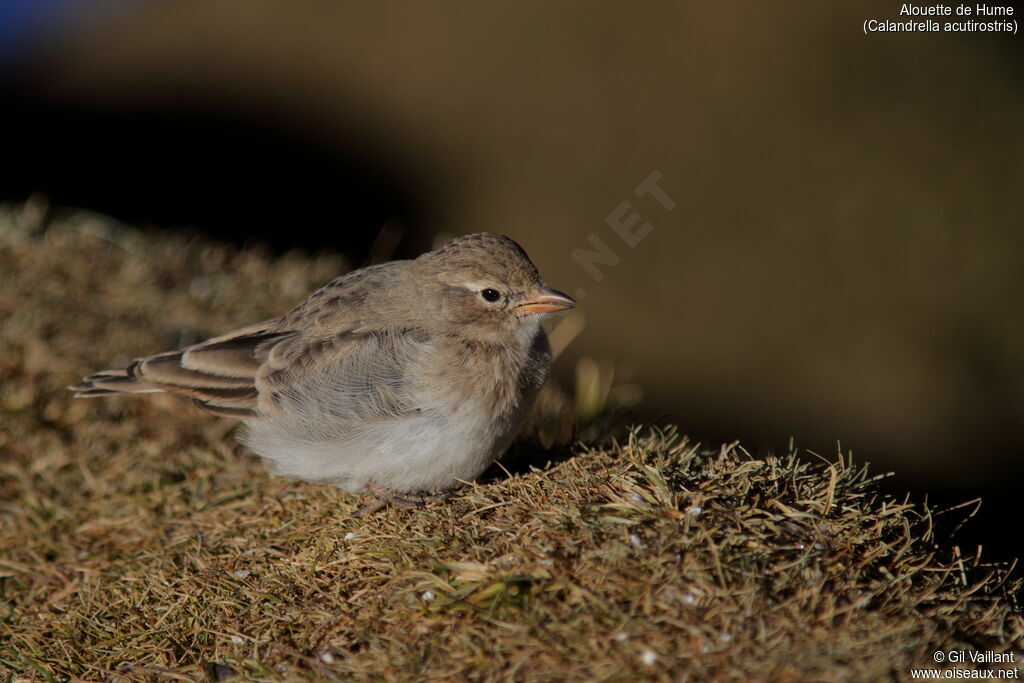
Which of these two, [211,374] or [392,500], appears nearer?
[392,500]

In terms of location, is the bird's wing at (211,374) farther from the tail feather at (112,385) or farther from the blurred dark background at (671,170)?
the blurred dark background at (671,170)

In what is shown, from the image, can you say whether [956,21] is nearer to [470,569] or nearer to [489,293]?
[489,293]

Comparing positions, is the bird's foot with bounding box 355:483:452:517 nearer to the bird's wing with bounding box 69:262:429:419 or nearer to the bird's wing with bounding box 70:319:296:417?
the bird's wing with bounding box 69:262:429:419

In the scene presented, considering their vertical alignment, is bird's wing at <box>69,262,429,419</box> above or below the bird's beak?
below

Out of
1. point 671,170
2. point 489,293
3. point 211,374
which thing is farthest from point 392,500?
point 671,170

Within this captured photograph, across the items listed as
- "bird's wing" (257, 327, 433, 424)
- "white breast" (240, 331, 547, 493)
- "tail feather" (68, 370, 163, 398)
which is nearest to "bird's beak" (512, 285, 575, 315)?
"white breast" (240, 331, 547, 493)

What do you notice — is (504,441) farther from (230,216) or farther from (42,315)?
(230,216)

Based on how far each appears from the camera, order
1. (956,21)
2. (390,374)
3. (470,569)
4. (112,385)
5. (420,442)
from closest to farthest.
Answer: (470,569), (420,442), (390,374), (112,385), (956,21)
